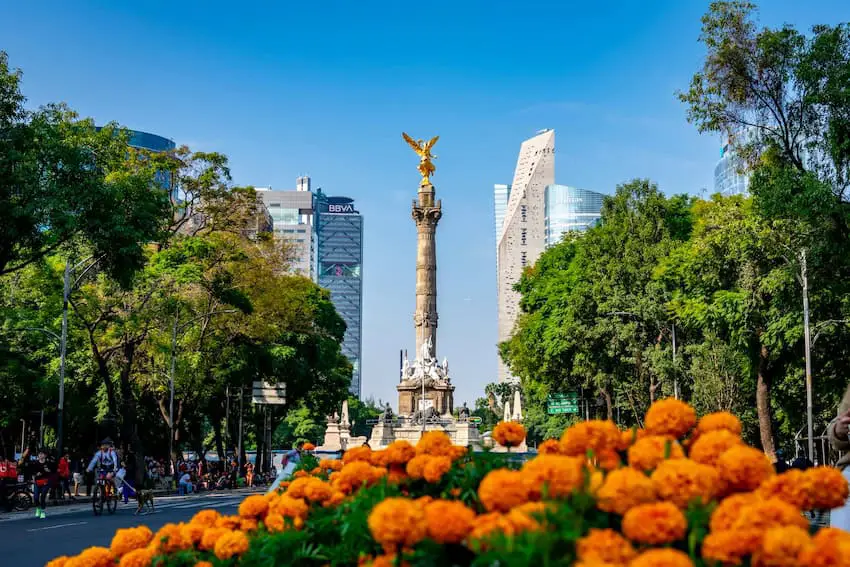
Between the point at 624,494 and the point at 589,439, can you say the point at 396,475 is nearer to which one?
the point at 589,439

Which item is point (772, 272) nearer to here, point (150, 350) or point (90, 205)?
point (90, 205)

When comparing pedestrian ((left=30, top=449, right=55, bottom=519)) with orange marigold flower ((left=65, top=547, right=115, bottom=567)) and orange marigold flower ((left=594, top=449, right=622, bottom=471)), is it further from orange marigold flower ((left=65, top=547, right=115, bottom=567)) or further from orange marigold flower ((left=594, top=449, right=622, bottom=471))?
orange marigold flower ((left=594, top=449, right=622, bottom=471))

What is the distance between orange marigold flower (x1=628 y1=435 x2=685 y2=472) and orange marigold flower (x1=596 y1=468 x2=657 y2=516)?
401 mm

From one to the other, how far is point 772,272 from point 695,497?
32.2m

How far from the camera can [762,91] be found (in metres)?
26.9

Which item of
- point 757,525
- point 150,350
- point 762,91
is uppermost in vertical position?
point 762,91

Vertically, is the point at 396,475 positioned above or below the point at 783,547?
above

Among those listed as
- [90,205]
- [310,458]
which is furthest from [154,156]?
[310,458]

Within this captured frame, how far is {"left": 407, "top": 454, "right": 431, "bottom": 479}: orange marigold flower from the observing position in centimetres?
514

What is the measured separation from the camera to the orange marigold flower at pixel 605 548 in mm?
3373

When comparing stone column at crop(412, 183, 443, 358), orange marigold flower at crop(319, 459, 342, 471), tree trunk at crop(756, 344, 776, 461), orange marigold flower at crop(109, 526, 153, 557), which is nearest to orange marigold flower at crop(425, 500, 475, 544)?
orange marigold flower at crop(109, 526, 153, 557)

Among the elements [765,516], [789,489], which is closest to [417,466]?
[789,489]

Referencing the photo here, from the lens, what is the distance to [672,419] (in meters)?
4.64

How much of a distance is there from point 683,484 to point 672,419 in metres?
0.91
